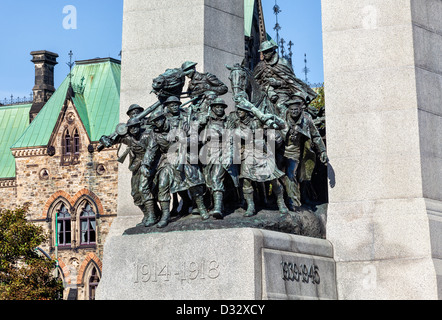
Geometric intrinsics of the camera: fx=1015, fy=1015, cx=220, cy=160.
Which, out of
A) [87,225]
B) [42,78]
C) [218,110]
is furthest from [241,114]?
[42,78]

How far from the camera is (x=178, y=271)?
15508mm

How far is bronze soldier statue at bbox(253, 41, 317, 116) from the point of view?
17.6 metres

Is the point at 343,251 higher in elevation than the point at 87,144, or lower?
lower

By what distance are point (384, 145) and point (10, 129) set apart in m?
57.4

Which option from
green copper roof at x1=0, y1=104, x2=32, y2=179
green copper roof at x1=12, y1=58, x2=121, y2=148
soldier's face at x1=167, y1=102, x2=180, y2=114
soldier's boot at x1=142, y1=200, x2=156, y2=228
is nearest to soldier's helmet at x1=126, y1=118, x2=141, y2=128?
soldier's face at x1=167, y1=102, x2=180, y2=114

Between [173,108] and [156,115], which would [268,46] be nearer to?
[173,108]

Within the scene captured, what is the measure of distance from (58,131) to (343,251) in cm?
5109

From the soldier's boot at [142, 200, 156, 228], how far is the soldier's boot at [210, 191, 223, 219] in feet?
3.77

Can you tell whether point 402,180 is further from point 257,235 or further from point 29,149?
point 29,149

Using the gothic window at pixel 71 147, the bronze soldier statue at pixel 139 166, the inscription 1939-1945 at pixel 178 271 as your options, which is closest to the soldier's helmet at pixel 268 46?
the bronze soldier statue at pixel 139 166

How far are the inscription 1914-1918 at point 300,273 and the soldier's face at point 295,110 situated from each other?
2.52m

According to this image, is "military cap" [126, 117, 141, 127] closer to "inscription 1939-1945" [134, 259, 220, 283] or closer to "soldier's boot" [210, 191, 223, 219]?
"soldier's boot" [210, 191, 223, 219]
